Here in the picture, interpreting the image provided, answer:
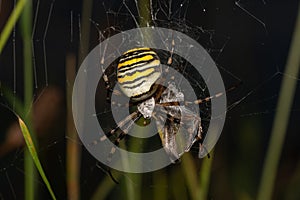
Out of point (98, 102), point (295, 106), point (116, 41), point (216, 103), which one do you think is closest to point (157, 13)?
point (116, 41)

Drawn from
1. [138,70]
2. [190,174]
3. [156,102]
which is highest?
[138,70]

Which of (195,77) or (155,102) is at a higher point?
(195,77)

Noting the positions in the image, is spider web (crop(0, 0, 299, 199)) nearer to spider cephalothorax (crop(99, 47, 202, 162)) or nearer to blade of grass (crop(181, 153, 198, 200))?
spider cephalothorax (crop(99, 47, 202, 162))

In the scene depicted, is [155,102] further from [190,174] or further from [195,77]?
[190,174]

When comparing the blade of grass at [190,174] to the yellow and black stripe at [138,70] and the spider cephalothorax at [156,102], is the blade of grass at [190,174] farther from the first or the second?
the yellow and black stripe at [138,70]

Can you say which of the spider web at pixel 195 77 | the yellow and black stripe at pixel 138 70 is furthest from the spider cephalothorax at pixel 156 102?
the spider web at pixel 195 77

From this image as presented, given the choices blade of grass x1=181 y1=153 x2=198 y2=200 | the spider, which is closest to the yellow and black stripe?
the spider

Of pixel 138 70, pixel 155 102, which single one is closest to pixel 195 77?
pixel 155 102
